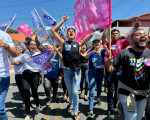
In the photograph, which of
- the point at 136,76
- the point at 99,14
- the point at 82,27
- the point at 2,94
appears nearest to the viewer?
the point at 136,76

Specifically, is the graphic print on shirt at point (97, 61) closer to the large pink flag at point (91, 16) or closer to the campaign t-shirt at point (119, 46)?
the campaign t-shirt at point (119, 46)

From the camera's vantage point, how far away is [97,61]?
3.33 metres

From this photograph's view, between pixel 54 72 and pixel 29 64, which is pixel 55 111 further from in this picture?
pixel 29 64

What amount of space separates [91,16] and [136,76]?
1.63 meters

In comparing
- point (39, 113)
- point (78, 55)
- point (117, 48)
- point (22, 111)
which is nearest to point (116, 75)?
point (117, 48)

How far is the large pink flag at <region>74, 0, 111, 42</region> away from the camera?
235 centimetres

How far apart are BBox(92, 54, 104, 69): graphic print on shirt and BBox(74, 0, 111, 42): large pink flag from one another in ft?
2.36

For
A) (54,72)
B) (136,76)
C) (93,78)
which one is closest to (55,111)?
(54,72)

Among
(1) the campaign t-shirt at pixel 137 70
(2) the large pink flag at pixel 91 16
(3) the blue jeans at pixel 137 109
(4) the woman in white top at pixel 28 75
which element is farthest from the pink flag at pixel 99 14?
(4) the woman in white top at pixel 28 75

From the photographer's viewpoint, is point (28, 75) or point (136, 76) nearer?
point (136, 76)

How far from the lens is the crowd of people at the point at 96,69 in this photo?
188 centimetres

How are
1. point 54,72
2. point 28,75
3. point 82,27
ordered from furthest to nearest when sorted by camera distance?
point 54,72, point 28,75, point 82,27

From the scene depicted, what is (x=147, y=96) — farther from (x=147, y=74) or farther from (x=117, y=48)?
(x=117, y=48)

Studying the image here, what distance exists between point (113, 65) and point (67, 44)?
1.30 meters
